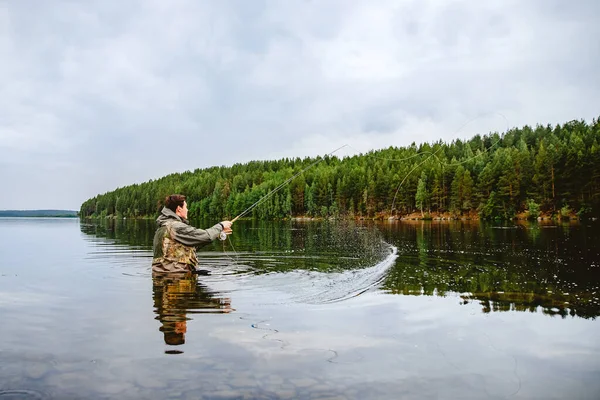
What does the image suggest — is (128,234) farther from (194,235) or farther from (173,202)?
(194,235)

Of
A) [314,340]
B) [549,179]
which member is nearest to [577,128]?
[549,179]

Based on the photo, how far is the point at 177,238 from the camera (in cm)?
1241

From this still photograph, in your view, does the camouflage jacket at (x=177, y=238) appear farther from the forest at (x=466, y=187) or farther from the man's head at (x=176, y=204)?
the forest at (x=466, y=187)

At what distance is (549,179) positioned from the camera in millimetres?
86500

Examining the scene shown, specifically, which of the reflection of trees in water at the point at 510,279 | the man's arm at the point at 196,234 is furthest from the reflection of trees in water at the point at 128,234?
the reflection of trees in water at the point at 510,279

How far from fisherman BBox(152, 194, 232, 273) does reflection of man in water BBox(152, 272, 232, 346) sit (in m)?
0.29

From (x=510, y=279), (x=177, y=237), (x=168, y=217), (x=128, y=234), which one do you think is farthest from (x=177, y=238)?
(x=128, y=234)

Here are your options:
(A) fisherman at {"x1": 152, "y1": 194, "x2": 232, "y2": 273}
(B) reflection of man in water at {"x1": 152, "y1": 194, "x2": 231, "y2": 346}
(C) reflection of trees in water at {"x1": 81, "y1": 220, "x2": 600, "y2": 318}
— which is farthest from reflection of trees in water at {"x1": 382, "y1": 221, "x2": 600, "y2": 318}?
(A) fisherman at {"x1": 152, "y1": 194, "x2": 232, "y2": 273}

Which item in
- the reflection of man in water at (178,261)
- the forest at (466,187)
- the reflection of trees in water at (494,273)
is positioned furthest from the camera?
the forest at (466,187)

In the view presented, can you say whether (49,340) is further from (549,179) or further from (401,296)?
(549,179)

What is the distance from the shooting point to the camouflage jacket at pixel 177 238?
12.2 meters

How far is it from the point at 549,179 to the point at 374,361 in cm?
9237

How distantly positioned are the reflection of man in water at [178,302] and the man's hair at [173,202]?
1940 mm

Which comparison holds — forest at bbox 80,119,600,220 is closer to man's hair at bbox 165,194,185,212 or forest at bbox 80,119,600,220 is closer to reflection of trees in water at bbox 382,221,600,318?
reflection of trees in water at bbox 382,221,600,318
